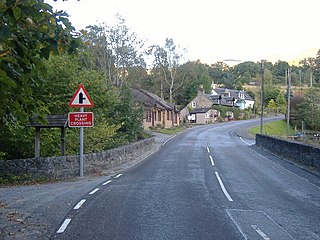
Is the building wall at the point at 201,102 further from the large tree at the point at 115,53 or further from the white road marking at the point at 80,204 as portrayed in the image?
the white road marking at the point at 80,204

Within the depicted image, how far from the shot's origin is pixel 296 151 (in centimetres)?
2284

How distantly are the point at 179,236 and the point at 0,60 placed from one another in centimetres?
412

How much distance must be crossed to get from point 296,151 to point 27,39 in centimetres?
1969

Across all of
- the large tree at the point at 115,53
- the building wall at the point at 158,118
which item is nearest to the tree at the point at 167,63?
the building wall at the point at 158,118

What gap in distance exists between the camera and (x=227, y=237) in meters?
7.08

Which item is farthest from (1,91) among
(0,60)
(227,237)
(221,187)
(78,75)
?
(78,75)

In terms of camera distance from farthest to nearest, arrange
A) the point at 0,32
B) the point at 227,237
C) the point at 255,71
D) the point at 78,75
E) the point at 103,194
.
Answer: the point at 255,71 → the point at 78,75 → the point at 103,194 → the point at 227,237 → the point at 0,32

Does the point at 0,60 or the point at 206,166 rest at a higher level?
the point at 0,60

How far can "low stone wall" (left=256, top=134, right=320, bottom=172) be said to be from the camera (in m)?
19.0

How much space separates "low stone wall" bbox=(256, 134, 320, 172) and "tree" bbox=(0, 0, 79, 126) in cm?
1521

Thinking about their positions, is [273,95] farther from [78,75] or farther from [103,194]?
[103,194]

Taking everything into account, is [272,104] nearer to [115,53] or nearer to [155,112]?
[155,112]

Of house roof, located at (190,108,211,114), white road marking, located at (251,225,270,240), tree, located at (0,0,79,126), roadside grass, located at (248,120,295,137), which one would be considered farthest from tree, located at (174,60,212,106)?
tree, located at (0,0,79,126)

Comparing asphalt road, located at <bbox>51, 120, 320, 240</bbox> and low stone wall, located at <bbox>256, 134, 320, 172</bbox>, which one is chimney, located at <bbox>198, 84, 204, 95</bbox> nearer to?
low stone wall, located at <bbox>256, 134, 320, 172</bbox>
